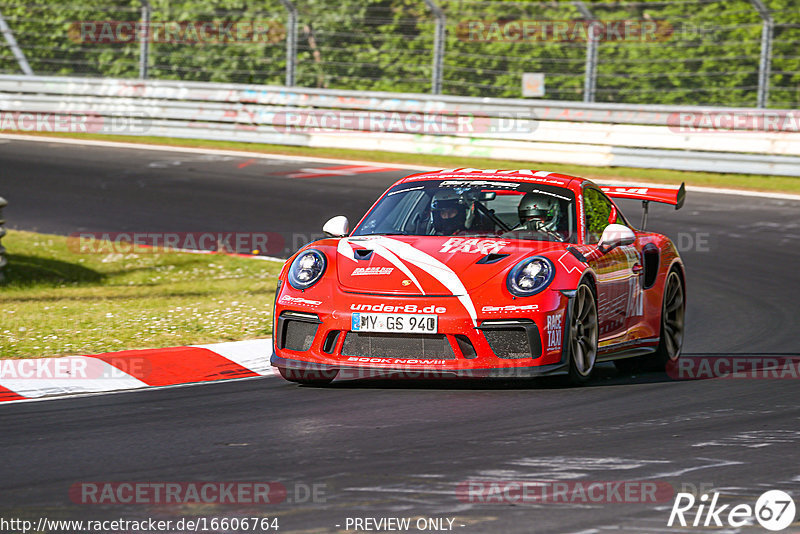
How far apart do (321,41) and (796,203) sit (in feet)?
28.9

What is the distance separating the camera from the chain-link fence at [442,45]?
64.5 feet

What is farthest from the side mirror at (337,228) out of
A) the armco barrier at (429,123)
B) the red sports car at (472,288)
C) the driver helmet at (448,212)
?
the armco barrier at (429,123)

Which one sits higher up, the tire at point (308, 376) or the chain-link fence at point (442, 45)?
the chain-link fence at point (442, 45)

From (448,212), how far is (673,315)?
1.92m

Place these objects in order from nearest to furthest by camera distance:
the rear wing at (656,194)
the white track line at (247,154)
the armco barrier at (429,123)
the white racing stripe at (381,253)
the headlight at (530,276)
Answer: the headlight at (530,276) → the white racing stripe at (381,253) → the rear wing at (656,194) → the white track line at (247,154) → the armco barrier at (429,123)

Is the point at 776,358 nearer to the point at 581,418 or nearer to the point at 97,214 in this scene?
the point at 581,418

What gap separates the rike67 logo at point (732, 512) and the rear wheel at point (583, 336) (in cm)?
236

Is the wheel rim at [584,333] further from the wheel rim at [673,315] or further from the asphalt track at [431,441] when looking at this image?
the wheel rim at [673,315]

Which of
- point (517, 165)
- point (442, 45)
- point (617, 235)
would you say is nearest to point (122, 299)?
point (617, 235)

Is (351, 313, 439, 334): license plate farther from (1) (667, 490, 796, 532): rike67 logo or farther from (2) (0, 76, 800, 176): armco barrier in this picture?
(2) (0, 76, 800, 176): armco barrier

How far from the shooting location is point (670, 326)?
349 inches

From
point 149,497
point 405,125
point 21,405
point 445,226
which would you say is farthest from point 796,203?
point 149,497

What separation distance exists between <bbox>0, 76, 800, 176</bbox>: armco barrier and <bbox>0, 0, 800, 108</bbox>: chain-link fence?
56cm

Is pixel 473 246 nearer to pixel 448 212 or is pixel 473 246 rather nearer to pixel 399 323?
pixel 448 212
